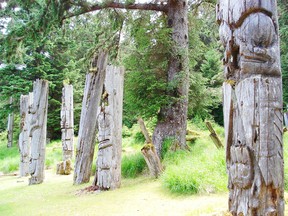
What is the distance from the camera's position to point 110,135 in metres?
6.75

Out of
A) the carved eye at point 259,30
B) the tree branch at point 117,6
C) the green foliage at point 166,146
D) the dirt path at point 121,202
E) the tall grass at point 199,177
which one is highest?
the tree branch at point 117,6

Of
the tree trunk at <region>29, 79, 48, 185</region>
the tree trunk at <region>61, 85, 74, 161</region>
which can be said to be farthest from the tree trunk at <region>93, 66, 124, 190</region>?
the tree trunk at <region>61, 85, 74, 161</region>

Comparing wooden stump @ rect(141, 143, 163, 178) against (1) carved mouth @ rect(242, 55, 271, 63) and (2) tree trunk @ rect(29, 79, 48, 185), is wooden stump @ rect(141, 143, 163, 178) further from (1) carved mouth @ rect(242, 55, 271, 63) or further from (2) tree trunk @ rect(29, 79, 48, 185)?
(1) carved mouth @ rect(242, 55, 271, 63)

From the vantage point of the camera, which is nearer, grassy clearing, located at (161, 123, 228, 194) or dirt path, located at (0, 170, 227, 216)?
dirt path, located at (0, 170, 227, 216)

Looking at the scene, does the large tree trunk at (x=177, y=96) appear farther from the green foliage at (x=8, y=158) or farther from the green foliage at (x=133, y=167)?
the green foliage at (x=8, y=158)

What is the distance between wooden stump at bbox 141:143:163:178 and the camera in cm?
692

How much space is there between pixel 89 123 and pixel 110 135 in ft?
4.82

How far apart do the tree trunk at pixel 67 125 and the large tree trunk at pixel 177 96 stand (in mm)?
5219

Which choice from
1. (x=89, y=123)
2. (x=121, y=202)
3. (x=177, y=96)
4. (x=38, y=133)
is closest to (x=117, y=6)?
(x=177, y=96)

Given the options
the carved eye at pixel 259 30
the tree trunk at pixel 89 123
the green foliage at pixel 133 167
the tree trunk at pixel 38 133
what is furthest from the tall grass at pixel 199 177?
the tree trunk at pixel 38 133

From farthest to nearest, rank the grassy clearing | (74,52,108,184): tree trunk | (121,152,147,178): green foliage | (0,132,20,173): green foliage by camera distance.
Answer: (0,132,20,173): green foliage < (121,152,147,178): green foliage < (74,52,108,184): tree trunk < the grassy clearing

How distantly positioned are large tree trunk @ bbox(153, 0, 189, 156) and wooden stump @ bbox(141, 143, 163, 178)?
122 centimetres

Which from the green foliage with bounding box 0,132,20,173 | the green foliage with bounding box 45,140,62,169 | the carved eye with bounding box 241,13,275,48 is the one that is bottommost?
the green foliage with bounding box 0,132,20,173

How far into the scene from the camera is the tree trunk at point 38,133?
8914 millimetres
